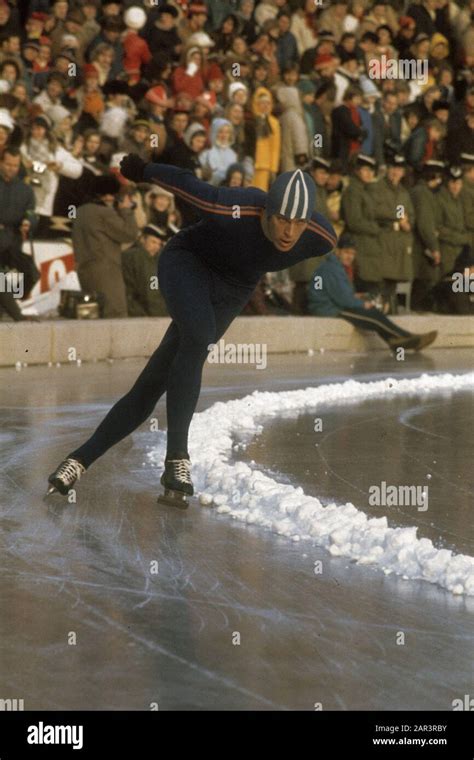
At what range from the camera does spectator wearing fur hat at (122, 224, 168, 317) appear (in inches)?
705

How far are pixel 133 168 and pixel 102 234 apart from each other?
9.59 metres

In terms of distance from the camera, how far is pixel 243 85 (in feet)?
64.2

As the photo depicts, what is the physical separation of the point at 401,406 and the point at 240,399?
4.91 ft

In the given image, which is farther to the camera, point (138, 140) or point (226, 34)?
point (226, 34)

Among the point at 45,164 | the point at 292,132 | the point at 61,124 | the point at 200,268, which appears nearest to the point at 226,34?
the point at 292,132

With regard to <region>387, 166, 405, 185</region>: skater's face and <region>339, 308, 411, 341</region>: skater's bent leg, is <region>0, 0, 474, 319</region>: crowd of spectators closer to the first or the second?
<region>387, 166, 405, 185</region>: skater's face

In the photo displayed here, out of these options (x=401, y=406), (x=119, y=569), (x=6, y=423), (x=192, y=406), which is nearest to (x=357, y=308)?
(x=401, y=406)

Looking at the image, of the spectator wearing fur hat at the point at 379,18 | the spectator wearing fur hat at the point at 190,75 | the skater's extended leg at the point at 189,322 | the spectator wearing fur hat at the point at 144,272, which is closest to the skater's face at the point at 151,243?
the spectator wearing fur hat at the point at 144,272

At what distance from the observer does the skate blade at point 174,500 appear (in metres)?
8.25

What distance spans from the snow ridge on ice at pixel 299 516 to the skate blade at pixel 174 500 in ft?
0.51

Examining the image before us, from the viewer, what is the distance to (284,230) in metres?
7.72

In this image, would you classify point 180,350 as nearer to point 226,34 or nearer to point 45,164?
point 45,164

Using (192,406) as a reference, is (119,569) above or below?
below
